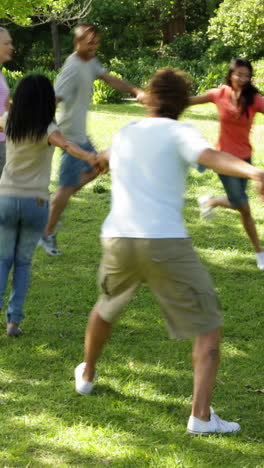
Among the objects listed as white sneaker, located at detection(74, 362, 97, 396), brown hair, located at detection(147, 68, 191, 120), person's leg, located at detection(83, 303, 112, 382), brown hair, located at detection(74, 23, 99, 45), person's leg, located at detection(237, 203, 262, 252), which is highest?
brown hair, located at detection(147, 68, 191, 120)

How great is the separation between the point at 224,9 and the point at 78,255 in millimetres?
21412

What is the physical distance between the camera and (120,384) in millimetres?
4824

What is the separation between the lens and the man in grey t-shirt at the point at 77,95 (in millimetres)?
6809

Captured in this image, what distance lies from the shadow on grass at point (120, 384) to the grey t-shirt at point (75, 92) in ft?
4.00

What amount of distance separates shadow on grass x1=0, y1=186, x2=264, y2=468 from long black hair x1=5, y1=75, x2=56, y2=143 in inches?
56.9

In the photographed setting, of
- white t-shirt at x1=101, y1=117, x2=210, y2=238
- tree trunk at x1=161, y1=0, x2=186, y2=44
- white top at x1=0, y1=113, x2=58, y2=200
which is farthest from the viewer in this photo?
tree trunk at x1=161, y1=0, x2=186, y2=44

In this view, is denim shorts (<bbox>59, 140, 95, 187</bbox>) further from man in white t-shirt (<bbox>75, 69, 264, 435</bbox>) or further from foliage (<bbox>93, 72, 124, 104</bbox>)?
foliage (<bbox>93, 72, 124, 104</bbox>)

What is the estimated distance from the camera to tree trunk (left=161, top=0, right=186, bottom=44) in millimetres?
37750

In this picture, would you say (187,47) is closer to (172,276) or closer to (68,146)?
(68,146)

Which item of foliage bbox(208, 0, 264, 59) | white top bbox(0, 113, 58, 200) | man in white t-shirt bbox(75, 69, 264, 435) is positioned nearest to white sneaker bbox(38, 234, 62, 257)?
white top bbox(0, 113, 58, 200)

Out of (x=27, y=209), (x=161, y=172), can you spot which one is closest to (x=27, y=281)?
(x=27, y=209)

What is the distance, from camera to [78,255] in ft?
24.7

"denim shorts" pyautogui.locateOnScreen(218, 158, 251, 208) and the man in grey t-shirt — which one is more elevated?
the man in grey t-shirt

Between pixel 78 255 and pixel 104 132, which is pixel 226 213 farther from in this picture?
pixel 104 132
